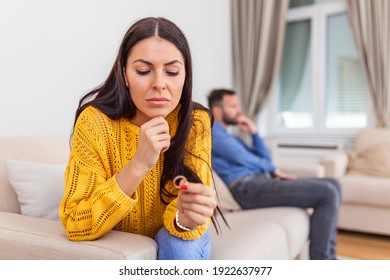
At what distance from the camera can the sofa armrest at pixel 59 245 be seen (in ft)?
2.32

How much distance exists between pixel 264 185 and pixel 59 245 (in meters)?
1.11

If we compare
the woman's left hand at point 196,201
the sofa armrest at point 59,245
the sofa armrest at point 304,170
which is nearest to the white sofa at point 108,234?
the sofa armrest at point 59,245

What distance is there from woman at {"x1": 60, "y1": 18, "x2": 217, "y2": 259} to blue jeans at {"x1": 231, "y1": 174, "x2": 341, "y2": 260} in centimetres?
82

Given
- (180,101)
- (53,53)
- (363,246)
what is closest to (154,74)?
(180,101)

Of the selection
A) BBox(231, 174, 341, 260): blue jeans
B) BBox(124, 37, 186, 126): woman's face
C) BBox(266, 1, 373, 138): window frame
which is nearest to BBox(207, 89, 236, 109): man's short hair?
BBox(231, 174, 341, 260): blue jeans

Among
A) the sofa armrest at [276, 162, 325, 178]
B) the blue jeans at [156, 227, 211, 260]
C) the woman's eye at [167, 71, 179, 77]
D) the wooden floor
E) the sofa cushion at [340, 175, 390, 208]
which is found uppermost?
the woman's eye at [167, 71, 179, 77]

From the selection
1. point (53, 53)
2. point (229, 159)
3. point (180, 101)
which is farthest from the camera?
point (229, 159)

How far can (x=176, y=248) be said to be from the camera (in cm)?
77

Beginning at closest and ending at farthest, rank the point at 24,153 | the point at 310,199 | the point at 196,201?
the point at 196,201
the point at 24,153
the point at 310,199

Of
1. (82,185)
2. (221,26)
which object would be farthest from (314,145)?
(82,185)

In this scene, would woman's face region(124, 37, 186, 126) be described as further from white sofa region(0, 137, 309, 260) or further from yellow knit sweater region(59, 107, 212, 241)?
white sofa region(0, 137, 309, 260)

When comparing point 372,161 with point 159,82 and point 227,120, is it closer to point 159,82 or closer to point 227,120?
point 227,120

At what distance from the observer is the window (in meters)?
3.02
